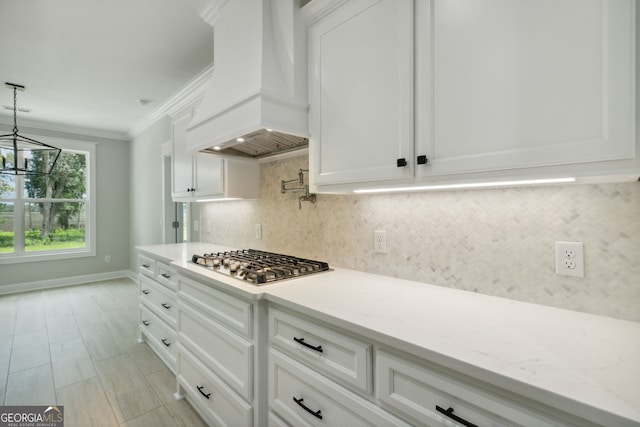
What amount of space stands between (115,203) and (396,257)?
5603 mm

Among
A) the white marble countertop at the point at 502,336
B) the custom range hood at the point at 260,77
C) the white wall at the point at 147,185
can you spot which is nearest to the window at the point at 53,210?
the white wall at the point at 147,185

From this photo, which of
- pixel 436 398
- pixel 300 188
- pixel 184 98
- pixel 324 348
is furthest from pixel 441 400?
pixel 184 98

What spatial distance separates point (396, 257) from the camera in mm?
1605

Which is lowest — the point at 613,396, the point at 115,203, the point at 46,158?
the point at 613,396

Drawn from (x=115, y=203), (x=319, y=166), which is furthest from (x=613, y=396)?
(x=115, y=203)

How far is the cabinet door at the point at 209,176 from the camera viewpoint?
2365 millimetres

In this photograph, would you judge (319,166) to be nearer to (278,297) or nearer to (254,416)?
(278,297)

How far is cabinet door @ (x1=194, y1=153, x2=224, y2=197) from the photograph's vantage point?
2.37 m

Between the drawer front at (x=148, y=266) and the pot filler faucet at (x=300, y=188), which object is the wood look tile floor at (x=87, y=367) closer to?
the drawer front at (x=148, y=266)

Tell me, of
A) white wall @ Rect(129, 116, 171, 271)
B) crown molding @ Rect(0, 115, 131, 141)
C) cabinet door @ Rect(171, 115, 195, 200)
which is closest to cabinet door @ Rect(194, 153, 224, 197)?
cabinet door @ Rect(171, 115, 195, 200)

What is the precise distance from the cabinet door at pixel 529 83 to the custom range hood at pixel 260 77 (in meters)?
0.68

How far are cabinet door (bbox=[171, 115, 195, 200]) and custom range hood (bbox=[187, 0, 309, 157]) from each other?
1.01 meters

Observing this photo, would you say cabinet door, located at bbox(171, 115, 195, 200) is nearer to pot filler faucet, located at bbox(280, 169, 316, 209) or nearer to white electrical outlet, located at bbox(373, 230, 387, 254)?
pot filler faucet, located at bbox(280, 169, 316, 209)

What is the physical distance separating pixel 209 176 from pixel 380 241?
1582 mm
